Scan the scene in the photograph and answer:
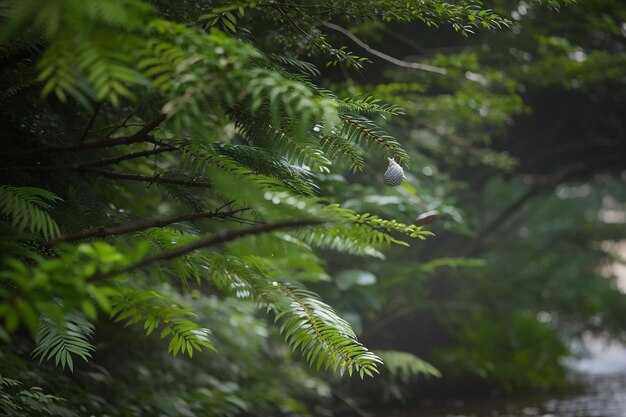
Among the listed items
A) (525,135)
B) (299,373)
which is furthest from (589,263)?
(299,373)

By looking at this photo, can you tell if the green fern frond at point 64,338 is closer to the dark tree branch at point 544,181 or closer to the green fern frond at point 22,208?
the green fern frond at point 22,208

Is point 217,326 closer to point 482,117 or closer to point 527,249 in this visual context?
point 482,117

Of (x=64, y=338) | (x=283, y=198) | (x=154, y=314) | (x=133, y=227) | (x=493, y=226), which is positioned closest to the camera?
(x=283, y=198)

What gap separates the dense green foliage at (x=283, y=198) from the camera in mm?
1040

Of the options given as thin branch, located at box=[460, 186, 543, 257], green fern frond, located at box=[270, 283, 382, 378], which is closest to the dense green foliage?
green fern frond, located at box=[270, 283, 382, 378]

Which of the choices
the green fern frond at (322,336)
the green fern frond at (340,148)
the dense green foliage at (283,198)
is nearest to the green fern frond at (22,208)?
the dense green foliage at (283,198)

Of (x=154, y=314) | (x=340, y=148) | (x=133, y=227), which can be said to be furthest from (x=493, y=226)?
(x=133, y=227)

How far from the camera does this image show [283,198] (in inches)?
44.0

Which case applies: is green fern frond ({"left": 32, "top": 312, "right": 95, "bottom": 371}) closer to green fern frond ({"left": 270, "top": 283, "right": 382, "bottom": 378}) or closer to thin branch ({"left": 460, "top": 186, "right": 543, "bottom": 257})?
green fern frond ({"left": 270, "top": 283, "right": 382, "bottom": 378})

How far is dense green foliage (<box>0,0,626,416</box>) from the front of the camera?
104 centimetres

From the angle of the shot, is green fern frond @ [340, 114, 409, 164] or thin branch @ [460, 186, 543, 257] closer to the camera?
green fern frond @ [340, 114, 409, 164]

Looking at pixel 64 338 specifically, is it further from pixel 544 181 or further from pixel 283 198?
pixel 544 181

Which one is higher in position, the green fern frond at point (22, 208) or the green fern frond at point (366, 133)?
the green fern frond at point (366, 133)

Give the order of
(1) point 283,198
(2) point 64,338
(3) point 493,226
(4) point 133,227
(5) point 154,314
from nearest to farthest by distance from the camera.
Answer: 1. (1) point 283,198
2. (4) point 133,227
3. (5) point 154,314
4. (2) point 64,338
5. (3) point 493,226
